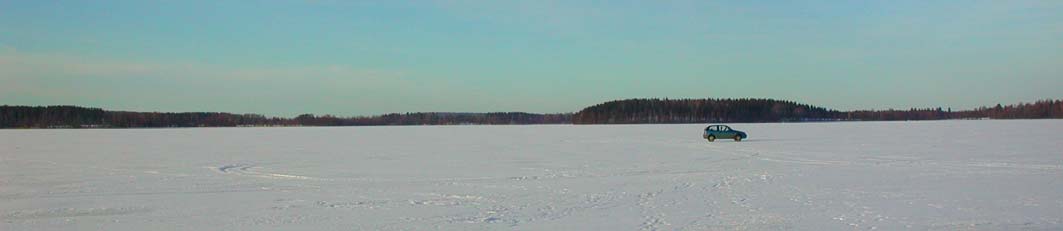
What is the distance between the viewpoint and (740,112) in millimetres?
172125

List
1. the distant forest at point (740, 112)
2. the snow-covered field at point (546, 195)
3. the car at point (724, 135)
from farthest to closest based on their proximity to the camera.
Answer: the distant forest at point (740, 112)
the car at point (724, 135)
the snow-covered field at point (546, 195)

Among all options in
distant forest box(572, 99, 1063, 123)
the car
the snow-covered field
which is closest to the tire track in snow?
the snow-covered field

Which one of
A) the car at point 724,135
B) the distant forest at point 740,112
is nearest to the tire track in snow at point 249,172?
the car at point 724,135

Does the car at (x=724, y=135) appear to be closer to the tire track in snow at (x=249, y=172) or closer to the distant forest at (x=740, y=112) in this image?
the tire track in snow at (x=249, y=172)

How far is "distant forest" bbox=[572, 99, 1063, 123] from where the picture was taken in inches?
6649

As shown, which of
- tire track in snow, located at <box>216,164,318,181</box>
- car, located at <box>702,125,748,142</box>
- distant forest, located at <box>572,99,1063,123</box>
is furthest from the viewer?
distant forest, located at <box>572,99,1063,123</box>

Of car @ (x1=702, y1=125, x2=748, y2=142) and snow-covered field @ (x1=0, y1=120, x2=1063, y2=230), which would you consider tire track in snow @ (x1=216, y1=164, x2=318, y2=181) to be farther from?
car @ (x1=702, y1=125, x2=748, y2=142)

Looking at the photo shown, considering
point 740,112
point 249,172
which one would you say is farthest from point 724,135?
point 740,112

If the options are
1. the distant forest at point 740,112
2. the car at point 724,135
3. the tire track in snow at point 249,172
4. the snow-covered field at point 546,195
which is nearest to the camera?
the snow-covered field at point 546,195

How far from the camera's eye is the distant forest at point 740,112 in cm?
16888

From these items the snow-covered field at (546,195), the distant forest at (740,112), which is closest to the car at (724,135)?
the snow-covered field at (546,195)

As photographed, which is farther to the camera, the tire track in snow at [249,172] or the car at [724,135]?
the car at [724,135]

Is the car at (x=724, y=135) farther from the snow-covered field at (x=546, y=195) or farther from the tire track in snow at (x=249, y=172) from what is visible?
the tire track in snow at (x=249, y=172)

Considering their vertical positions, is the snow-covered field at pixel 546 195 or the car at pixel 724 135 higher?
the car at pixel 724 135
